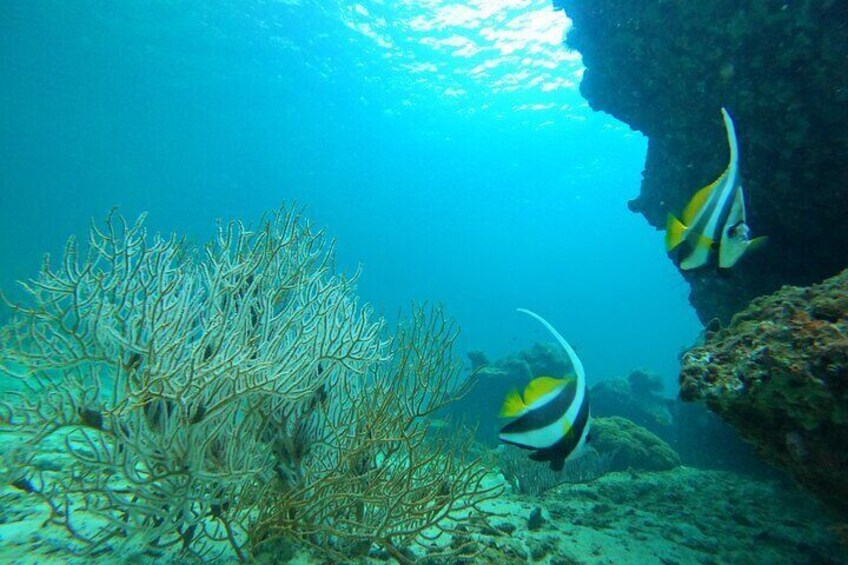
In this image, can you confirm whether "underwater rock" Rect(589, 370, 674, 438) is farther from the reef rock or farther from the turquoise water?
the reef rock

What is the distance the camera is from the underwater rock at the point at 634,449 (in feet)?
25.9

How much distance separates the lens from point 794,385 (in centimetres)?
262

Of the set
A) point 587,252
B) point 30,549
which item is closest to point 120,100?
point 30,549

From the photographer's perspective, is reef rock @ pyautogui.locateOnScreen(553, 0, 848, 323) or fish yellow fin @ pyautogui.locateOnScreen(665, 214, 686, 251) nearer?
fish yellow fin @ pyautogui.locateOnScreen(665, 214, 686, 251)

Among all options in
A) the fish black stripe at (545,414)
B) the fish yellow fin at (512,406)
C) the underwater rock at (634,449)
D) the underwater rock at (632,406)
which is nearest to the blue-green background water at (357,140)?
the fish yellow fin at (512,406)

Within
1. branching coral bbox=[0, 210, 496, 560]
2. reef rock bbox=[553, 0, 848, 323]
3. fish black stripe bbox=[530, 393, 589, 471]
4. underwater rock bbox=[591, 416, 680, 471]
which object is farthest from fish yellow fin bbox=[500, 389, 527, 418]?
underwater rock bbox=[591, 416, 680, 471]

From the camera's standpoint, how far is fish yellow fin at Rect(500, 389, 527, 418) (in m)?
1.95

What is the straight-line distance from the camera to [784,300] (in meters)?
3.35

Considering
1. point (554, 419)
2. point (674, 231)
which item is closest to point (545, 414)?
point (554, 419)

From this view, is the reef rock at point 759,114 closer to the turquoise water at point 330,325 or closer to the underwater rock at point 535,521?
the underwater rock at point 535,521

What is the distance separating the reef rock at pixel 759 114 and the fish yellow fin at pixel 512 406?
3800 mm

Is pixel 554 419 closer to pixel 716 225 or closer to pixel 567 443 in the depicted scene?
pixel 567 443

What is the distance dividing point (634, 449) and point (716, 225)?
7.22 meters

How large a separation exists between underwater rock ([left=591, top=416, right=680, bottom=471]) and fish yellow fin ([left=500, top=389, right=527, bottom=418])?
21.9ft
